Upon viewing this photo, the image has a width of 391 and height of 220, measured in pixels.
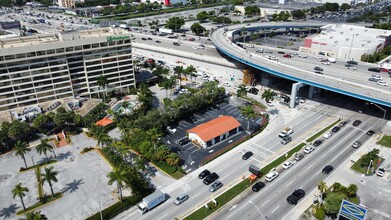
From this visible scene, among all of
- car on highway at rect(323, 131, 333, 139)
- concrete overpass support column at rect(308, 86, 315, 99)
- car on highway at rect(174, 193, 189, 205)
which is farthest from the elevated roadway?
car on highway at rect(174, 193, 189, 205)

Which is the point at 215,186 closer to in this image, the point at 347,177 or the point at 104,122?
the point at 347,177

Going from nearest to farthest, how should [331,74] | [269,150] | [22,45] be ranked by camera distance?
[269,150]
[22,45]
[331,74]

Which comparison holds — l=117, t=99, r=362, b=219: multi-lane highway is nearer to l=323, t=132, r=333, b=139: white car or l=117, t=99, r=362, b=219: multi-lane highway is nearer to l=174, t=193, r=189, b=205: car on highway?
l=174, t=193, r=189, b=205: car on highway

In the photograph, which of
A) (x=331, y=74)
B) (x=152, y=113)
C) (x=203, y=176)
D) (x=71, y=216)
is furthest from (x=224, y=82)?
(x=71, y=216)

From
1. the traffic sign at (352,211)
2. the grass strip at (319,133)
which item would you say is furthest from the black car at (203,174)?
the grass strip at (319,133)

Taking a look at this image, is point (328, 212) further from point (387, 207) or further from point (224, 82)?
point (224, 82)

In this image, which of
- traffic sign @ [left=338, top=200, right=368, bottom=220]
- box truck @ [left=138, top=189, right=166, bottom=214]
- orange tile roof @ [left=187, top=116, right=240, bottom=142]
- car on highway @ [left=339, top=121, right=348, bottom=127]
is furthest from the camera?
car on highway @ [left=339, top=121, right=348, bottom=127]
